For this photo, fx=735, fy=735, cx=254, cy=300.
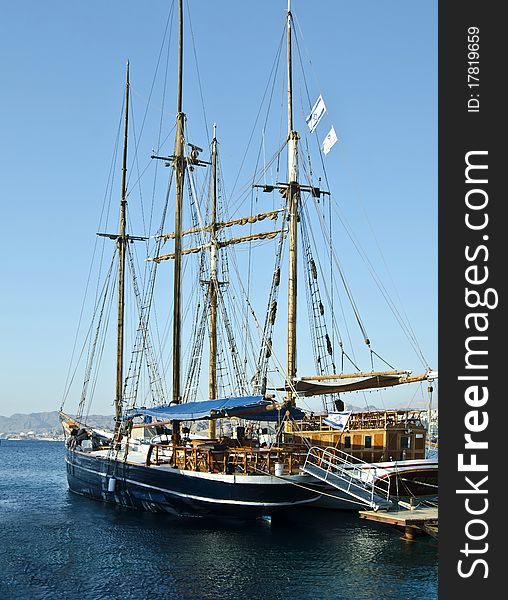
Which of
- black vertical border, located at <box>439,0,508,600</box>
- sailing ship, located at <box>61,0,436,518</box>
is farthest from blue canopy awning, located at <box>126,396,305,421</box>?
black vertical border, located at <box>439,0,508,600</box>

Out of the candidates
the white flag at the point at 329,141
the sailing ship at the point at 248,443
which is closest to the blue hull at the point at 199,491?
the sailing ship at the point at 248,443

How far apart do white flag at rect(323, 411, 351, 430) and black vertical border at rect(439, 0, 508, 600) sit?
26.5 metres

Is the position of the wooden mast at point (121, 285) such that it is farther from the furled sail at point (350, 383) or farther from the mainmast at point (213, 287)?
the furled sail at point (350, 383)

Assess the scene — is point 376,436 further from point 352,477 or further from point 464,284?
point 464,284

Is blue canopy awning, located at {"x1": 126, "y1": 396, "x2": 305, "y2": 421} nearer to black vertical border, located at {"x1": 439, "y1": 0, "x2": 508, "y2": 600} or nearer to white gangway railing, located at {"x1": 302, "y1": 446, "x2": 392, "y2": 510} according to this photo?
white gangway railing, located at {"x1": 302, "y1": 446, "x2": 392, "y2": 510}

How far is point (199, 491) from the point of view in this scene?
36.2m

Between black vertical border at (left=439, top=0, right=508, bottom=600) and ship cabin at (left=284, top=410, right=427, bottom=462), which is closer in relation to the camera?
black vertical border at (left=439, top=0, right=508, bottom=600)

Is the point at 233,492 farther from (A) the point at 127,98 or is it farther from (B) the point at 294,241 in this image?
(A) the point at 127,98

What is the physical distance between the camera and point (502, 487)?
13.5 meters

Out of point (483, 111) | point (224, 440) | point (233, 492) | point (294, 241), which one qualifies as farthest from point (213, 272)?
point (483, 111)

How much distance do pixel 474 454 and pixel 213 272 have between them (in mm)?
45332

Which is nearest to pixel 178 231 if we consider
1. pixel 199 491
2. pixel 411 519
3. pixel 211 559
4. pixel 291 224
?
pixel 291 224

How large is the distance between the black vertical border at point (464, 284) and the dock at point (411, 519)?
16975 millimetres

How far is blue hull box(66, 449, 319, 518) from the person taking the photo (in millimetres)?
34469
